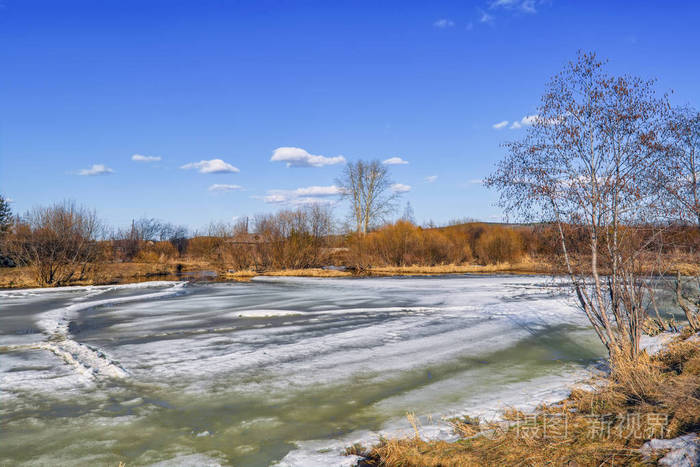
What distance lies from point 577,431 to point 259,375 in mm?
4211

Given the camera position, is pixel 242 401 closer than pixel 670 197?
Yes

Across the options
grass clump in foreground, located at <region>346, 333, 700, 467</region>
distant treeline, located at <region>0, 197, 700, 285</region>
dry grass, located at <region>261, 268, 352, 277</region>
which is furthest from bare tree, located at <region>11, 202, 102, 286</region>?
grass clump in foreground, located at <region>346, 333, 700, 467</region>

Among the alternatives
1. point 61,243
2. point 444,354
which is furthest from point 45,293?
point 444,354

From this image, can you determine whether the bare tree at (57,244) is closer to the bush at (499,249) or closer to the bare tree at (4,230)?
the bare tree at (4,230)

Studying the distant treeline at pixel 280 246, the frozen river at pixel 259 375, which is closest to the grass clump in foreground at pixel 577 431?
the frozen river at pixel 259 375

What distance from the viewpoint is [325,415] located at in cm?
530

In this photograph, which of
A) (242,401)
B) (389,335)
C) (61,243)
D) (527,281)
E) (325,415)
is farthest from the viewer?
(61,243)

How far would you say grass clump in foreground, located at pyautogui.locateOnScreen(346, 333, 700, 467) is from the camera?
12.2 feet

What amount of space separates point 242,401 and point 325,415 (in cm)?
112

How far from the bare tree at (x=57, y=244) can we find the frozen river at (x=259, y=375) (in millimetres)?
10337

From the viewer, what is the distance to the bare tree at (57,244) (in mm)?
22625

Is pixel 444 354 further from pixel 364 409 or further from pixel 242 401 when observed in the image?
pixel 242 401

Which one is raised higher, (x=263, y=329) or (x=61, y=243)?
(x=61, y=243)

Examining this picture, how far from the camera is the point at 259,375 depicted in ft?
22.3
